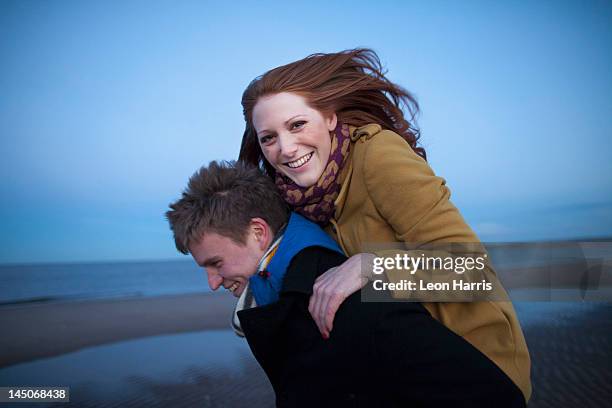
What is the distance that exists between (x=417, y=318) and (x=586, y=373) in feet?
19.4

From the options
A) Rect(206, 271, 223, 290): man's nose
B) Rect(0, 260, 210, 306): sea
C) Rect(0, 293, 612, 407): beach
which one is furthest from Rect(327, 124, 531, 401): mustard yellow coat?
Rect(0, 260, 210, 306): sea

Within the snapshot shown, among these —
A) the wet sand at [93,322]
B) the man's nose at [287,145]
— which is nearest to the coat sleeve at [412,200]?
the man's nose at [287,145]

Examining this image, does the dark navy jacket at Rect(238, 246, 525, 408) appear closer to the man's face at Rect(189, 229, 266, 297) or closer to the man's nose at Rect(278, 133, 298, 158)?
the man's face at Rect(189, 229, 266, 297)

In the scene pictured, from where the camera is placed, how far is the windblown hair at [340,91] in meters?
2.57

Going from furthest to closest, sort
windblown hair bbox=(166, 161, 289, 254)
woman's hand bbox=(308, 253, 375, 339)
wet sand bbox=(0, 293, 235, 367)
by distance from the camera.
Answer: wet sand bbox=(0, 293, 235, 367)
windblown hair bbox=(166, 161, 289, 254)
woman's hand bbox=(308, 253, 375, 339)

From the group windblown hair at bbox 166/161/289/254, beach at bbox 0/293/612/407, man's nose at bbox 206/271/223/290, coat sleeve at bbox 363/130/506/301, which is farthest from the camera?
beach at bbox 0/293/612/407

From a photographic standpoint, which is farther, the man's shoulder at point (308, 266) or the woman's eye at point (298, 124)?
the woman's eye at point (298, 124)

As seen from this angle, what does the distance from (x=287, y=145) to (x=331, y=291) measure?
101 cm

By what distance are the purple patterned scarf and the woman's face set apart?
0.11 ft

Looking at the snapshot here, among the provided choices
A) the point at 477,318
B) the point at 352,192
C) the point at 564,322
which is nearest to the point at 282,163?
the point at 352,192

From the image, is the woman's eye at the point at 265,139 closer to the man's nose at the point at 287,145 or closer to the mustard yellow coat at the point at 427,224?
the man's nose at the point at 287,145

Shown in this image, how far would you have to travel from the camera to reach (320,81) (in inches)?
103

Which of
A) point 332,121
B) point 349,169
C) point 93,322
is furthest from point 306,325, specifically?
point 93,322

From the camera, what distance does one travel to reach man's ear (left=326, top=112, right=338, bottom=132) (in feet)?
8.63
